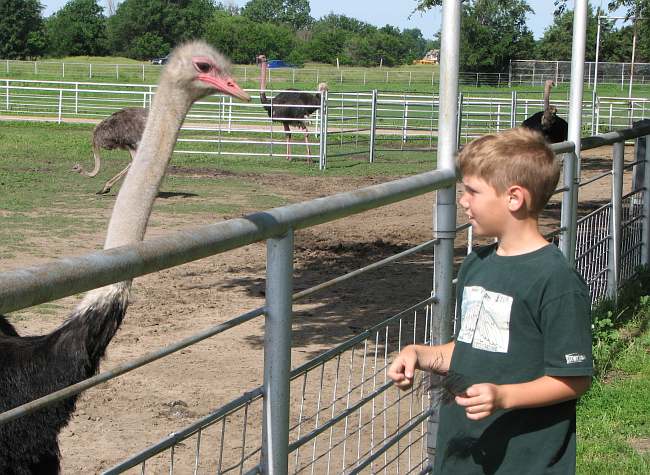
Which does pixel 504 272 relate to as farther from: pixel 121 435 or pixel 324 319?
pixel 324 319

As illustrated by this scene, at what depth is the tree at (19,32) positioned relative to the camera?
6431 cm

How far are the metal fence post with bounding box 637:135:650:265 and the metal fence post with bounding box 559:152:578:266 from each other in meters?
2.19

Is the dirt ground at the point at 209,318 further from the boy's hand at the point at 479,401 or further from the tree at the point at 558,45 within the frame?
the tree at the point at 558,45

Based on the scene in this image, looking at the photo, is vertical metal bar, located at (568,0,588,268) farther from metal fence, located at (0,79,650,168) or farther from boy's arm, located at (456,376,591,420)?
metal fence, located at (0,79,650,168)

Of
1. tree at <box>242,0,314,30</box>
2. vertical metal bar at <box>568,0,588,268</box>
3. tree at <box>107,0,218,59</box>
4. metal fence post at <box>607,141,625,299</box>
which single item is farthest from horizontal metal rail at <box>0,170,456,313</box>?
tree at <box>242,0,314,30</box>

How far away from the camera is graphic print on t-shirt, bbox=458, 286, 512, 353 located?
2348 millimetres

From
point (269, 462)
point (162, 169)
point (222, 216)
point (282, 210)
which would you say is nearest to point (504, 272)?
point (282, 210)

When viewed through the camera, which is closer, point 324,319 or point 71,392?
point 71,392

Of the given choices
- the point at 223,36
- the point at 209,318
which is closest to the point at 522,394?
the point at 209,318

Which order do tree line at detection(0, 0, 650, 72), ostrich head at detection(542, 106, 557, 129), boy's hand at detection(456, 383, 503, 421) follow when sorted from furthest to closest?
tree line at detection(0, 0, 650, 72)
ostrich head at detection(542, 106, 557, 129)
boy's hand at detection(456, 383, 503, 421)

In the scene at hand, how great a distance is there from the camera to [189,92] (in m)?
4.39

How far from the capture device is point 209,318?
7.21 meters

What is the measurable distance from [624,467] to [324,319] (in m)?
3.20

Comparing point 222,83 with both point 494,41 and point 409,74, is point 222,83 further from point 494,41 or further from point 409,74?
point 494,41
